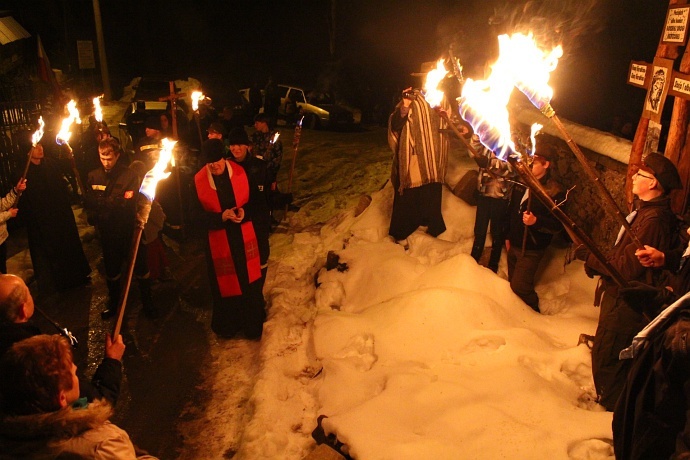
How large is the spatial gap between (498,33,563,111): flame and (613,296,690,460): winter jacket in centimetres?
175

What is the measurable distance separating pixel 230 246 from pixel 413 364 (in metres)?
2.34

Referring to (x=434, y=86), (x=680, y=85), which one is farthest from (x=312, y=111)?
(x=680, y=85)

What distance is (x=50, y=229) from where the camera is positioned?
22.3 ft

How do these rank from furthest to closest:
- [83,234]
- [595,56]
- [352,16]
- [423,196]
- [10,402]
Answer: [352,16] < [595,56] < [83,234] < [423,196] < [10,402]

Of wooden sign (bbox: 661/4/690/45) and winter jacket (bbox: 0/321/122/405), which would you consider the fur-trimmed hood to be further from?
wooden sign (bbox: 661/4/690/45)

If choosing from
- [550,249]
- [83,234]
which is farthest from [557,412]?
[83,234]

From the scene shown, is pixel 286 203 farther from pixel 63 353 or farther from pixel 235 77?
pixel 235 77

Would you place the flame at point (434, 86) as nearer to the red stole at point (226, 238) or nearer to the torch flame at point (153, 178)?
the red stole at point (226, 238)

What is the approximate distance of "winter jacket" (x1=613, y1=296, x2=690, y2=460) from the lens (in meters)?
2.43

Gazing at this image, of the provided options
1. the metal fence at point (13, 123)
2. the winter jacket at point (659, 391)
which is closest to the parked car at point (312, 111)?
the metal fence at point (13, 123)

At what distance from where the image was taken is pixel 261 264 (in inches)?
228

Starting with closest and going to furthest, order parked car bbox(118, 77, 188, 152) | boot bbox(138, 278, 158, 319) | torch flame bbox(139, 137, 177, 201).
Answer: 1. torch flame bbox(139, 137, 177, 201)
2. boot bbox(138, 278, 158, 319)
3. parked car bbox(118, 77, 188, 152)

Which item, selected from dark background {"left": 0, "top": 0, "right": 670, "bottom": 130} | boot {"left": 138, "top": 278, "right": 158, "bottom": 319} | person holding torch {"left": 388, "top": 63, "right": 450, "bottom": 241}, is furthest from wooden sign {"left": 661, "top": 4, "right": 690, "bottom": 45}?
dark background {"left": 0, "top": 0, "right": 670, "bottom": 130}

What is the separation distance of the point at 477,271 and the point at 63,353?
4325 mm
